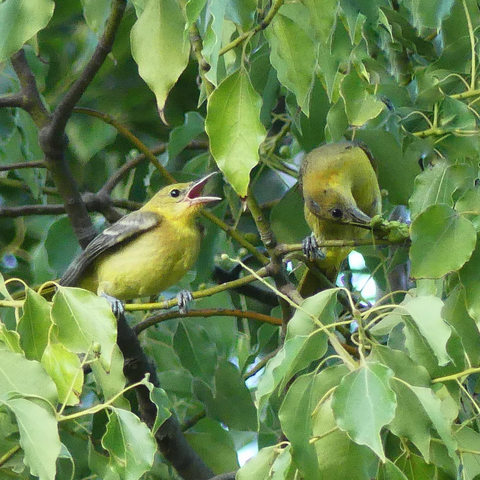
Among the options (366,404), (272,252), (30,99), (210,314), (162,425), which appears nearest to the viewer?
(366,404)

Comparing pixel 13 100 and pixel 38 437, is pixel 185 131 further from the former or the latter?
pixel 38 437

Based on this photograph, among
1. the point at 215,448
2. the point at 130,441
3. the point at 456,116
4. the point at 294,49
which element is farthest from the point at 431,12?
the point at 215,448

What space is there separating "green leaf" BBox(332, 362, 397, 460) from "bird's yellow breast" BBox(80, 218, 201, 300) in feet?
6.65

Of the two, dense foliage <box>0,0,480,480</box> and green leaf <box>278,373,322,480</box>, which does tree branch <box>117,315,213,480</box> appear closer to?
dense foliage <box>0,0,480,480</box>

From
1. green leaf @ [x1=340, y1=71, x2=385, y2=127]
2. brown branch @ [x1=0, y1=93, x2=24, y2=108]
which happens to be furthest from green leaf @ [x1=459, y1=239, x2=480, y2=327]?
brown branch @ [x1=0, y1=93, x2=24, y2=108]

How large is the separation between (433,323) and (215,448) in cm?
218

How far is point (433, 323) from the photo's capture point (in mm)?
2000

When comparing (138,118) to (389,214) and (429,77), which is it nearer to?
(389,214)

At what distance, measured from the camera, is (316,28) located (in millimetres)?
2234

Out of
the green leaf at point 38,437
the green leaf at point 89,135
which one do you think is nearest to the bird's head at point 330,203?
the green leaf at point 89,135

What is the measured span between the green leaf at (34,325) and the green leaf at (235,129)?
58 centimetres

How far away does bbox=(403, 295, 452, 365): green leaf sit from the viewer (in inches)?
77.9

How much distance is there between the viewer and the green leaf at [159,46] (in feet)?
7.95

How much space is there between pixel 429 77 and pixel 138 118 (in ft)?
7.97
